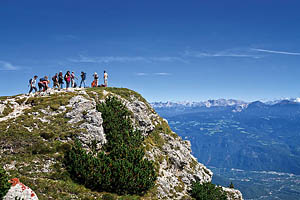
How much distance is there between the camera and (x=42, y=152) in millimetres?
24656

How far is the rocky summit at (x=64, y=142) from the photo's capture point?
2134 cm

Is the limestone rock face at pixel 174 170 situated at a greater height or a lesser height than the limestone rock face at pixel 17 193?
lesser

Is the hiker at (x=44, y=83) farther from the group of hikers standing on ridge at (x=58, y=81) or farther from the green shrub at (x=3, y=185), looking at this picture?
the green shrub at (x=3, y=185)

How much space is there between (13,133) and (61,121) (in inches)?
241

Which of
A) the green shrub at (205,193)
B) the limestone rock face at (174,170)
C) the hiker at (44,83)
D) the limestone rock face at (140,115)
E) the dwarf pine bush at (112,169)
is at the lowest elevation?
the green shrub at (205,193)

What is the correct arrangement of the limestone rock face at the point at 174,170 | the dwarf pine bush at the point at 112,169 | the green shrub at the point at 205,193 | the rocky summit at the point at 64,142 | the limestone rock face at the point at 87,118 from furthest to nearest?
1. the green shrub at the point at 205,193
2. the limestone rock face at the point at 174,170
3. the limestone rock face at the point at 87,118
4. the dwarf pine bush at the point at 112,169
5. the rocky summit at the point at 64,142

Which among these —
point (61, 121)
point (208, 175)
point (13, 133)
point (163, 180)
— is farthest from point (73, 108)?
point (208, 175)

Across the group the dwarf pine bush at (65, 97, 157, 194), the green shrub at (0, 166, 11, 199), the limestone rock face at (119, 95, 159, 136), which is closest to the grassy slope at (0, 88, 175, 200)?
the dwarf pine bush at (65, 97, 157, 194)

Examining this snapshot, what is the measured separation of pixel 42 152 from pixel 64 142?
9.28 feet

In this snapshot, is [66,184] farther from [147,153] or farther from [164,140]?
[164,140]

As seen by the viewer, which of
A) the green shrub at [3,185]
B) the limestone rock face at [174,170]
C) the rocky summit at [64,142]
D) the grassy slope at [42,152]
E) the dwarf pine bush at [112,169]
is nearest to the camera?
the green shrub at [3,185]

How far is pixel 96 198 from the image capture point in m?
20.8

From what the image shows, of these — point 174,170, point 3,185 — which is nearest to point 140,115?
point 174,170

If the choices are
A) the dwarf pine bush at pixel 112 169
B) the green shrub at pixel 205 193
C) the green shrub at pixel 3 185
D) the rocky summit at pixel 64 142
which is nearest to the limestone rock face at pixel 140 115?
the rocky summit at pixel 64 142
